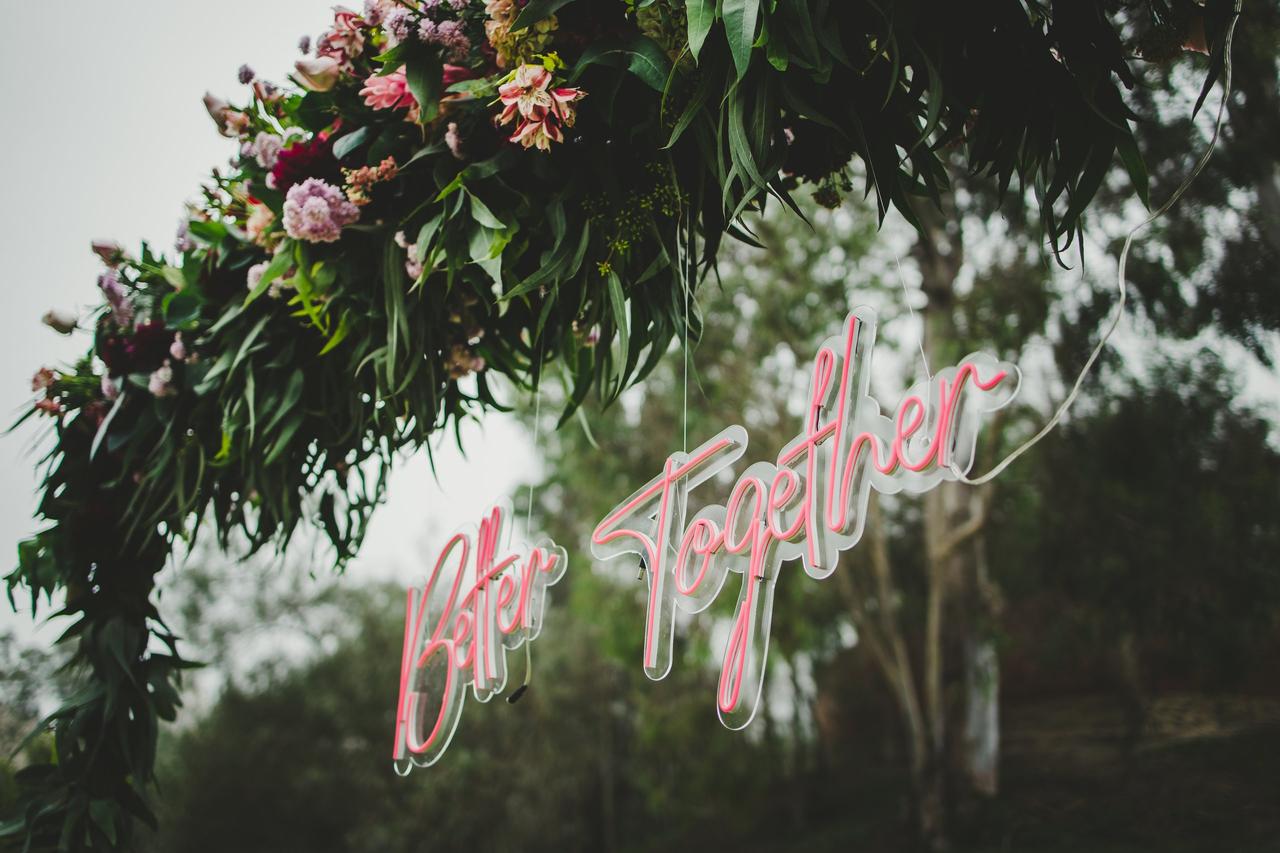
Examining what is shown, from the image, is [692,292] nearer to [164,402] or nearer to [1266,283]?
[164,402]

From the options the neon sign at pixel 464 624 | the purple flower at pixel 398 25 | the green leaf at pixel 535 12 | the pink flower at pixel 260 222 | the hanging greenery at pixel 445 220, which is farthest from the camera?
the pink flower at pixel 260 222

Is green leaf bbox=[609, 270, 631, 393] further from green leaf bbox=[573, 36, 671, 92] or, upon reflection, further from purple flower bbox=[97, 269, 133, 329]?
purple flower bbox=[97, 269, 133, 329]

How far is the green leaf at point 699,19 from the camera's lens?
1.32 metres

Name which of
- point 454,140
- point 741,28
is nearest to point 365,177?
point 454,140

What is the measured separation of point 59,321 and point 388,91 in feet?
5.02

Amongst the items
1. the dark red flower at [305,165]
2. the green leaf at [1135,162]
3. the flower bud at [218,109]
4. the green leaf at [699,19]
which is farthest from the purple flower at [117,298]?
the green leaf at [1135,162]

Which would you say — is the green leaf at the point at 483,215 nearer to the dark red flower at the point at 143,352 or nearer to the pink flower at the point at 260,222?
the pink flower at the point at 260,222

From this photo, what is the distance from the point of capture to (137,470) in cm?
262

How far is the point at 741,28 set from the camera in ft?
4.33

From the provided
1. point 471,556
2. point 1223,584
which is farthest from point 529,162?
point 1223,584

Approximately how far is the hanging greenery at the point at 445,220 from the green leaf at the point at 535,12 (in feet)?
0.03

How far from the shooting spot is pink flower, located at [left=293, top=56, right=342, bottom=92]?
1.90 metres

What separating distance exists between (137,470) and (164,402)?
292mm

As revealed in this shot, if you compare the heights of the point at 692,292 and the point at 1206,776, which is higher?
the point at 692,292
